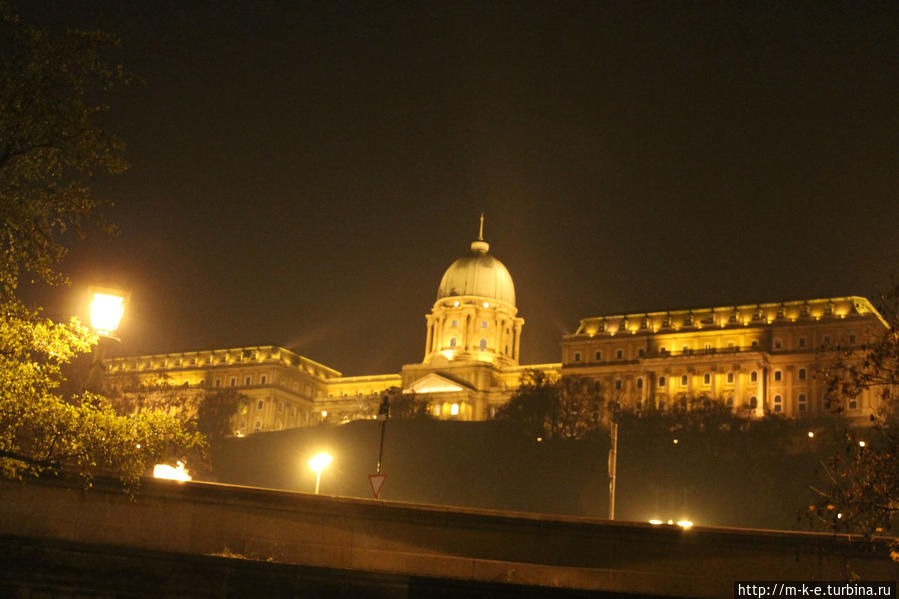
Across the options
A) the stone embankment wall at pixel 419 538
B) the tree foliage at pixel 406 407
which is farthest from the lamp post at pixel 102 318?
the tree foliage at pixel 406 407

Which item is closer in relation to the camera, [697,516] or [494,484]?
[697,516]

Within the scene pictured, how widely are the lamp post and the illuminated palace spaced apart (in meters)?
90.4

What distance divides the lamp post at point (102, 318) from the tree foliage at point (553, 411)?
8514 cm

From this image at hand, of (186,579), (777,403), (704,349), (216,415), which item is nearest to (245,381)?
(216,415)

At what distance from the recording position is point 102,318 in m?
18.1

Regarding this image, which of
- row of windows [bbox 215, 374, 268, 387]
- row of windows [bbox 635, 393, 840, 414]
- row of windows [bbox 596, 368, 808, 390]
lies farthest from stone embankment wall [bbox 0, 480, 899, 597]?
row of windows [bbox 215, 374, 268, 387]

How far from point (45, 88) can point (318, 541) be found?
939 centimetres

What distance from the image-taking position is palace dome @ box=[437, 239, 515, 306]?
16650cm

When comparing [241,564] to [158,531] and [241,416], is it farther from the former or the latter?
[241,416]

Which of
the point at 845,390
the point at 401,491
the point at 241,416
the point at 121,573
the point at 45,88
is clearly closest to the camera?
the point at 845,390

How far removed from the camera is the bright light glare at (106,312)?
18078 millimetres

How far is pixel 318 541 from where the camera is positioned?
2153cm

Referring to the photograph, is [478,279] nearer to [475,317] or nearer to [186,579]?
[475,317]

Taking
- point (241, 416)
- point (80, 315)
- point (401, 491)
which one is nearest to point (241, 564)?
point (80, 315)
